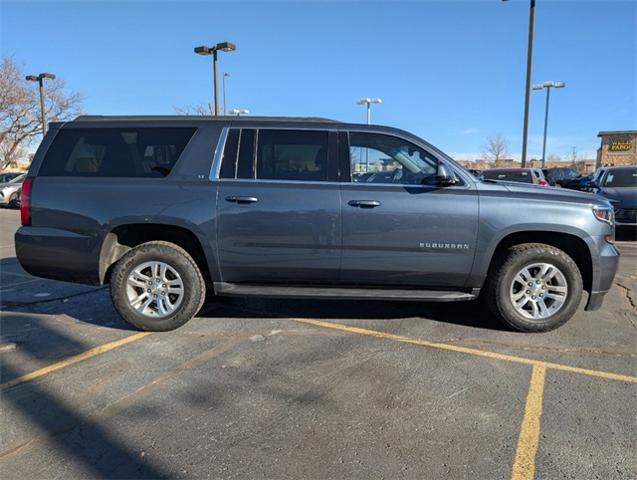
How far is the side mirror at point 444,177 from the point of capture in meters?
4.20

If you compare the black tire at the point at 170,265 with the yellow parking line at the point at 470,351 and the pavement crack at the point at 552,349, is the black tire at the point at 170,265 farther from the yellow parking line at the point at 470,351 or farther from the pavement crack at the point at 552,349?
the pavement crack at the point at 552,349

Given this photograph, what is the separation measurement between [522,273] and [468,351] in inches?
37.4

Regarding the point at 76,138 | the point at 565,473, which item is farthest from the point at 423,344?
the point at 76,138

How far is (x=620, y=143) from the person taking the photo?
39.2 metres

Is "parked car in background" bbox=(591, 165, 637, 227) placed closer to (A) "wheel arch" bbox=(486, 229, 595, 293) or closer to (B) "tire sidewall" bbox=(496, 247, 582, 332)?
(A) "wheel arch" bbox=(486, 229, 595, 293)

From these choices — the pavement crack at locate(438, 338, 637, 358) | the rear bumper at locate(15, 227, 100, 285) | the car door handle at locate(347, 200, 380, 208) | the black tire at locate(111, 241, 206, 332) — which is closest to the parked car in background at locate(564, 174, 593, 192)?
the pavement crack at locate(438, 338, 637, 358)

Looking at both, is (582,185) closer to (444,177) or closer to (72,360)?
(444,177)

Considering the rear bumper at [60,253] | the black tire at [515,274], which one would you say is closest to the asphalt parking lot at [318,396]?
the black tire at [515,274]

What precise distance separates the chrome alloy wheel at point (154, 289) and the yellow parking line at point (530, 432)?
3.06 meters

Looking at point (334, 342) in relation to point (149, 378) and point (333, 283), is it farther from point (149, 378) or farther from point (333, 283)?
point (149, 378)

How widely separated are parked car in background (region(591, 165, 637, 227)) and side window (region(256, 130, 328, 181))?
335 inches

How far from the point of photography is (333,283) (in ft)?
14.7

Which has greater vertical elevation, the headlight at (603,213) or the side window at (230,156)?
the side window at (230,156)

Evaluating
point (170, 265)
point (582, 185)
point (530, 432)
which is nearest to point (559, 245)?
point (530, 432)
